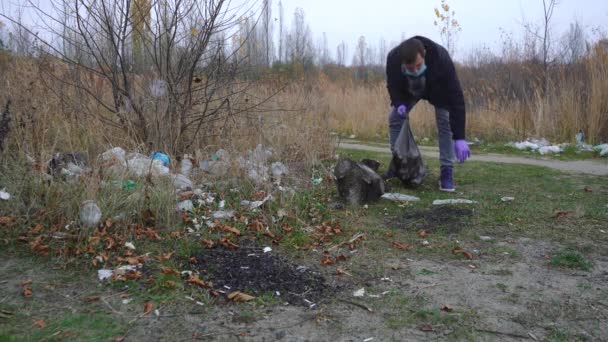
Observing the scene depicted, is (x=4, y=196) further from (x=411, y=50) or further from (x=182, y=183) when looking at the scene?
(x=411, y=50)

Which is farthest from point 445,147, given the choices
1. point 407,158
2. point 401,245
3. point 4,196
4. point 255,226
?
point 4,196

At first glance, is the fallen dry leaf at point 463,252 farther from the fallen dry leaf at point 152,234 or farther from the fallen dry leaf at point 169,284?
the fallen dry leaf at point 152,234

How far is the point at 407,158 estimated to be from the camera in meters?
4.57

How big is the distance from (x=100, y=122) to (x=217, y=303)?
294 cm

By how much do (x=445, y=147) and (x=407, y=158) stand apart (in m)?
0.34

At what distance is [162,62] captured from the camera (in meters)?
4.93

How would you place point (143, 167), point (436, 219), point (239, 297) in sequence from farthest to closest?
1. point (143, 167)
2. point (436, 219)
3. point (239, 297)

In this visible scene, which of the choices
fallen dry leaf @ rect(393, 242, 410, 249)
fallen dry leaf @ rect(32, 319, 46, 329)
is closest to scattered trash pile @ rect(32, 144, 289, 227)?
fallen dry leaf @ rect(32, 319, 46, 329)

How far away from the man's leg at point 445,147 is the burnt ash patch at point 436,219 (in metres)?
0.63

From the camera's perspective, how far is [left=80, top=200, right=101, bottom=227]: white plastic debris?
9.70 ft

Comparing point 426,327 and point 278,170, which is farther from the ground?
point 278,170

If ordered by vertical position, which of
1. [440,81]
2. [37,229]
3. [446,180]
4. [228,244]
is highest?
[440,81]

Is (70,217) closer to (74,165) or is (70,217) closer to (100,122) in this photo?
(74,165)

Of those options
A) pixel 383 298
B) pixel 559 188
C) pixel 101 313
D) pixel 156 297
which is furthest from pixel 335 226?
pixel 559 188
